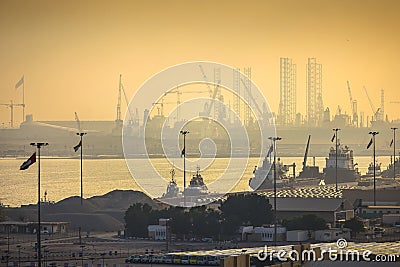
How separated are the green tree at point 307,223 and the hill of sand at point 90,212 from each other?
8.09 metres

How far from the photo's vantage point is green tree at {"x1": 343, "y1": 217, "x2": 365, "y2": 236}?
40844 mm

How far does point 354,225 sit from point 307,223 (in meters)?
1.44

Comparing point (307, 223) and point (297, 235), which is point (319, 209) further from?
point (297, 235)

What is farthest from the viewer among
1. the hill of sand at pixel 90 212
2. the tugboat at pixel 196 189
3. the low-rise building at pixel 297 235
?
the tugboat at pixel 196 189

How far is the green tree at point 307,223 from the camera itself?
41.1 meters

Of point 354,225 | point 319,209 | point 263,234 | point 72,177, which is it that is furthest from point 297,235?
point 72,177

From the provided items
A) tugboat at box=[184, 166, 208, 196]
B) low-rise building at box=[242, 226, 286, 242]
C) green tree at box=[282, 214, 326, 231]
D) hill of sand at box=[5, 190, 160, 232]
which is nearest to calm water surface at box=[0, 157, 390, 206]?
tugboat at box=[184, 166, 208, 196]

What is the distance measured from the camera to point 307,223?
4144 cm

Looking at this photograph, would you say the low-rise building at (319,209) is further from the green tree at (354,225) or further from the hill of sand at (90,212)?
the hill of sand at (90,212)

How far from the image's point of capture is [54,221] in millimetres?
49688

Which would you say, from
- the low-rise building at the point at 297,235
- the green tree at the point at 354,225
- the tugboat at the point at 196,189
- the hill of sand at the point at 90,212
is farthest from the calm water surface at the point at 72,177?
the low-rise building at the point at 297,235

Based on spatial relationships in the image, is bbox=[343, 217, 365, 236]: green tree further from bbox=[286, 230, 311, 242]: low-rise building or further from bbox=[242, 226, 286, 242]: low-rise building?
bbox=[242, 226, 286, 242]: low-rise building

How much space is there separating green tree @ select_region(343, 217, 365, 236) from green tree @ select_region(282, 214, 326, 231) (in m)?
0.81

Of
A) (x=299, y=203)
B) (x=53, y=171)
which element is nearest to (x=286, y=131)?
(x=53, y=171)
